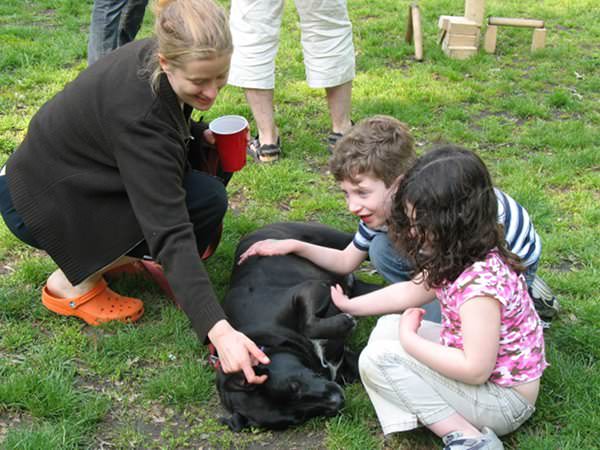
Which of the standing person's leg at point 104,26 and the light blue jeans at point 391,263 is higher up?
the standing person's leg at point 104,26

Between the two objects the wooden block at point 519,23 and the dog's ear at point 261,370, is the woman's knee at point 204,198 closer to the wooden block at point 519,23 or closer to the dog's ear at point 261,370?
the dog's ear at point 261,370

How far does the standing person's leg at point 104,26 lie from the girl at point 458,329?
162 inches

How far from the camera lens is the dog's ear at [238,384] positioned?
305cm

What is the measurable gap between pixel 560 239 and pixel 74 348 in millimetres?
2903

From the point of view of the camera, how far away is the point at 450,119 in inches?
249

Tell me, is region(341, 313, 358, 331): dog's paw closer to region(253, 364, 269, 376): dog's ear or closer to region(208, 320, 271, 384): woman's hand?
region(253, 364, 269, 376): dog's ear

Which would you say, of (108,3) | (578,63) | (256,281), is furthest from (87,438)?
(578,63)

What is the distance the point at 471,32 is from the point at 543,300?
5.06m

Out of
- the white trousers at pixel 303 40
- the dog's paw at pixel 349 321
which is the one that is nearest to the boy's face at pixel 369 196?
the dog's paw at pixel 349 321

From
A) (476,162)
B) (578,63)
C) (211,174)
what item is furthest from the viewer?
(578,63)

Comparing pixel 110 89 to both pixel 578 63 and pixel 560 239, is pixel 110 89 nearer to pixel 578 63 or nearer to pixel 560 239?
pixel 560 239

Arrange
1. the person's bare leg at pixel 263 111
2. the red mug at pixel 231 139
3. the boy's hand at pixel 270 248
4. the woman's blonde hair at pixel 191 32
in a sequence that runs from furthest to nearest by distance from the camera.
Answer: the person's bare leg at pixel 263 111
the red mug at pixel 231 139
the boy's hand at pixel 270 248
the woman's blonde hair at pixel 191 32

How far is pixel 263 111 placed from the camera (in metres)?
5.66

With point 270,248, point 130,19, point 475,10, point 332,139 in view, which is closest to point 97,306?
point 270,248
